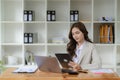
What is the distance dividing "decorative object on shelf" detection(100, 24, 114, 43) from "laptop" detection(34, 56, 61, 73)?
89.2 inches

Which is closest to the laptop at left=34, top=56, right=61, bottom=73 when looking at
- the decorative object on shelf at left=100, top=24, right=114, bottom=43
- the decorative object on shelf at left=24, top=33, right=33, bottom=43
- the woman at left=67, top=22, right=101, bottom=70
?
the woman at left=67, top=22, right=101, bottom=70

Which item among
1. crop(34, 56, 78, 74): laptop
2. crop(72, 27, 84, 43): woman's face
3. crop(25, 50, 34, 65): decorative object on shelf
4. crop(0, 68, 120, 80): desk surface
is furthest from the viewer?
crop(25, 50, 34, 65): decorative object on shelf

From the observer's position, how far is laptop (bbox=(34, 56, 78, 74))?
2432 millimetres

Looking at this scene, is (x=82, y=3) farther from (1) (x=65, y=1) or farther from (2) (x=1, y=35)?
(2) (x=1, y=35)

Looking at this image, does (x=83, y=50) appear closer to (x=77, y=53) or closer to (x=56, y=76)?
(x=77, y=53)

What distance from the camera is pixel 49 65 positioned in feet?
8.15

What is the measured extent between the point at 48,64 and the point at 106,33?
91.1 inches

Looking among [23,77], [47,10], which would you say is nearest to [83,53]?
[23,77]

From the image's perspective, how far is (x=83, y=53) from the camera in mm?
3027

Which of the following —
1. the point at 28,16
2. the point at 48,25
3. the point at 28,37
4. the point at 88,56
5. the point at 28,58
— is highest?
the point at 28,16

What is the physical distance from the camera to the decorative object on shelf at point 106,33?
4.54m

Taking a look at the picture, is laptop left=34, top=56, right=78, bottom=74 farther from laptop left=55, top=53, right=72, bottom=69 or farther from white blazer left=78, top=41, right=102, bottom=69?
white blazer left=78, top=41, right=102, bottom=69

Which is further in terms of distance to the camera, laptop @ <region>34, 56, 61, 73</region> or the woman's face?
the woman's face

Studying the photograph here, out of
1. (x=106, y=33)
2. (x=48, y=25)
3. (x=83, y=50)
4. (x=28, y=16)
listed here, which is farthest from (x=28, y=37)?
(x=83, y=50)
